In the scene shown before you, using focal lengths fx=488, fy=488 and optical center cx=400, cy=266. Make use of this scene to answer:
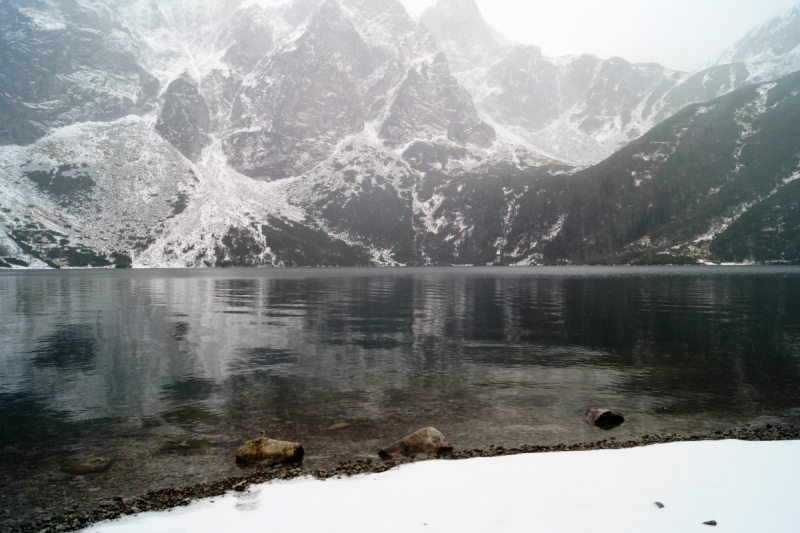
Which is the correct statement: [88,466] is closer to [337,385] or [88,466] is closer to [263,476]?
[263,476]

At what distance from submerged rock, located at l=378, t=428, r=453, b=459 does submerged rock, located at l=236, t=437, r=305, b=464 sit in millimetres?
3570

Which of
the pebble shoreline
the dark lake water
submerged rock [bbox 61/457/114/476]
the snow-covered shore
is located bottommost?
the dark lake water

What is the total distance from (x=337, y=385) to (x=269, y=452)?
1332 centimetres

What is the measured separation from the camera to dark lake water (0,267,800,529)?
70.3 feet

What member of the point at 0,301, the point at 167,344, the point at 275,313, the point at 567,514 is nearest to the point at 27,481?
the point at 567,514

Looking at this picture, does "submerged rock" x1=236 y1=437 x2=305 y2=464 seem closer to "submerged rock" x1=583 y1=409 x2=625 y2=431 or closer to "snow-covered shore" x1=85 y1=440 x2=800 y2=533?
"snow-covered shore" x1=85 y1=440 x2=800 y2=533

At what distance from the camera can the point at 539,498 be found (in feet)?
43.2

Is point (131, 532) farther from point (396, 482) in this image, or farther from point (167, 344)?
point (167, 344)

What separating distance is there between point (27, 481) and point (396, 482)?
1425 cm

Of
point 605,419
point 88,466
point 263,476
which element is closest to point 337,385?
point 263,476

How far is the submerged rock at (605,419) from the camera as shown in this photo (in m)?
24.5

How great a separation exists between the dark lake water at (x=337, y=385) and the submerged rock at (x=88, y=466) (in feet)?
1.13

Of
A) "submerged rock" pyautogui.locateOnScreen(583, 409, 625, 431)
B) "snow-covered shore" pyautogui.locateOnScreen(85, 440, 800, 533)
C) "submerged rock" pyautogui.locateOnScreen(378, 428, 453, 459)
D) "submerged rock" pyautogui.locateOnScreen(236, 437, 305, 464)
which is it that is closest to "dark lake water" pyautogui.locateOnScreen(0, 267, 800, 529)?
"submerged rock" pyautogui.locateOnScreen(583, 409, 625, 431)

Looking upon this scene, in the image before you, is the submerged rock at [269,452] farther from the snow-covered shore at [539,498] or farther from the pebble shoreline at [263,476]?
the snow-covered shore at [539,498]
